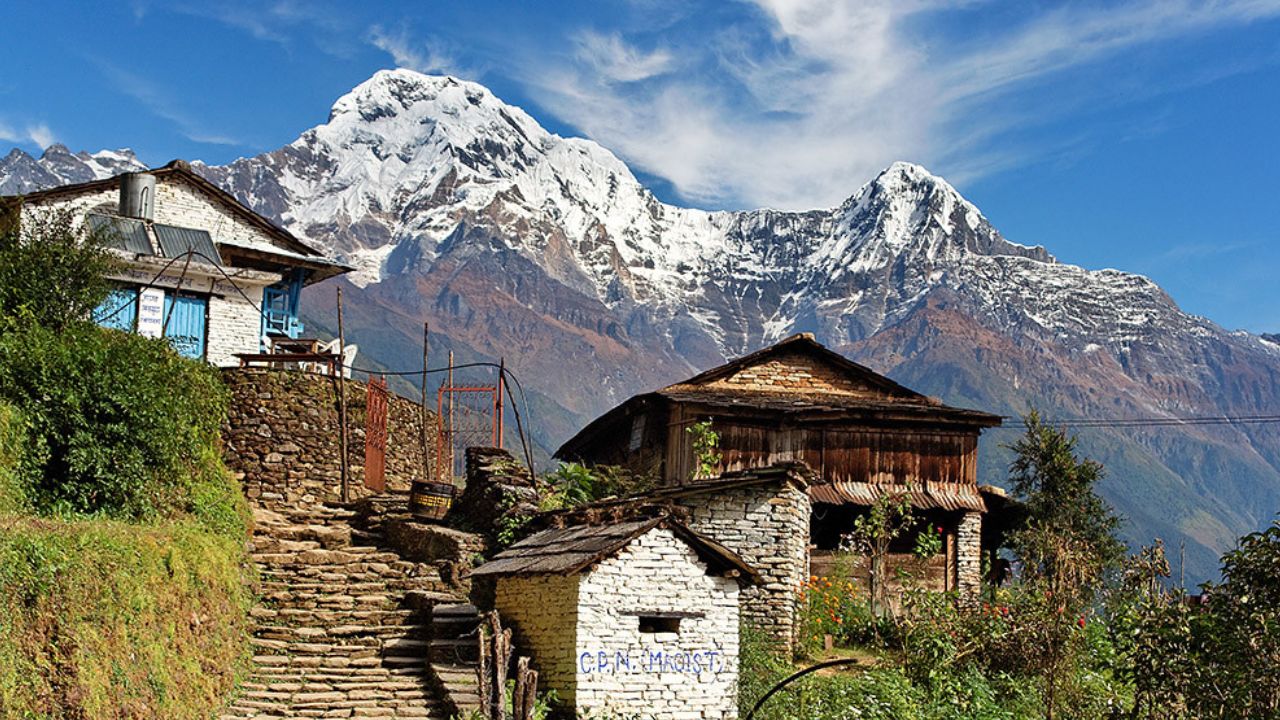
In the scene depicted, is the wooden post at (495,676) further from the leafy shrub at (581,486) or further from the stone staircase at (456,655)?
the leafy shrub at (581,486)

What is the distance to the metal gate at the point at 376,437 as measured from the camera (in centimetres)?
3011

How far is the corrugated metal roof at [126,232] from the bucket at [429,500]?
1110 centimetres

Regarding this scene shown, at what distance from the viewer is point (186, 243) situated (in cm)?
3412

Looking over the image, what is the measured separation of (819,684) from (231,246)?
22.0m

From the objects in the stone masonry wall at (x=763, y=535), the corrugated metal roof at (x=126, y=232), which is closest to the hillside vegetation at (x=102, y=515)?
the corrugated metal roof at (x=126, y=232)

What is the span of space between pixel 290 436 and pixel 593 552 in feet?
39.5

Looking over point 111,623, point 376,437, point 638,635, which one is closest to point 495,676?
point 638,635

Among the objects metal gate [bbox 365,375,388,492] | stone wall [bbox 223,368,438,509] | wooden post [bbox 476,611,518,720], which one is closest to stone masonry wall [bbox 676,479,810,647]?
wooden post [bbox 476,611,518,720]

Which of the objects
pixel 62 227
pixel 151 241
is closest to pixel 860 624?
pixel 62 227

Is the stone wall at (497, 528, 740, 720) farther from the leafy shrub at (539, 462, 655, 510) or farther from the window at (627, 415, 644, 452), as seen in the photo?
the window at (627, 415, 644, 452)

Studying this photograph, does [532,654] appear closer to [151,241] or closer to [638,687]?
[638,687]

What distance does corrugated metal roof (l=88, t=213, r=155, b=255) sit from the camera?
3238cm

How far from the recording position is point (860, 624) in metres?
26.0

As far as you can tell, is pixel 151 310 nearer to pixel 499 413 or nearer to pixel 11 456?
pixel 499 413
